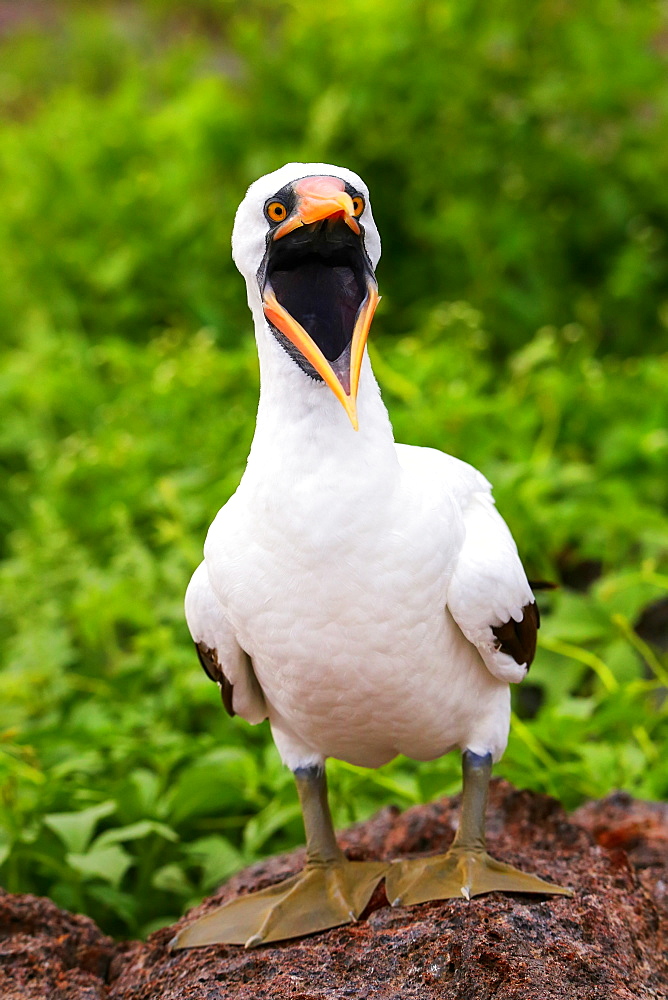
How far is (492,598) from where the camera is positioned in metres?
2.20

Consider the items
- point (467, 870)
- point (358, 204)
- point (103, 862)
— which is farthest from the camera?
point (103, 862)

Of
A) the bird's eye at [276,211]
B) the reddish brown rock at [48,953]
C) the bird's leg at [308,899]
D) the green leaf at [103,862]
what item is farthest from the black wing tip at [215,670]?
the bird's eye at [276,211]

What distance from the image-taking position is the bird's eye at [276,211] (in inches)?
77.4

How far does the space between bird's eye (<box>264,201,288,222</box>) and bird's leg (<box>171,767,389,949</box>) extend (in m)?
1.14

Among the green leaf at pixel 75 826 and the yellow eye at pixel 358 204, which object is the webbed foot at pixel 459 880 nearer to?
the green leaf at pixel 75 826

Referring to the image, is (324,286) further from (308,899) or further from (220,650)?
(308,899)

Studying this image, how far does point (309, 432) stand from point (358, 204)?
396mm

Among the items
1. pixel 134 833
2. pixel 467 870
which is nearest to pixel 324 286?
pixel 467 870

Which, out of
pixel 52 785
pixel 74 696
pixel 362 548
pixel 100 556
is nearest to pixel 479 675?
pixel 362 548

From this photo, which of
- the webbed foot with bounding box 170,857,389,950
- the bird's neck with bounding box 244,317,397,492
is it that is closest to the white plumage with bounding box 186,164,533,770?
the bird's neck with bounding box 244,317,397,492

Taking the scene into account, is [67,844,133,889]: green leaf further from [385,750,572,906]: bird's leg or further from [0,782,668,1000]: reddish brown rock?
[385,750,572,906]: bird's leg

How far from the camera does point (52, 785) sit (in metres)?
3.16

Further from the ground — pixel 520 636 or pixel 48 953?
pixel 520 636

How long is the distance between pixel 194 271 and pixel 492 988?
5532mm
